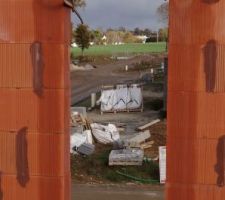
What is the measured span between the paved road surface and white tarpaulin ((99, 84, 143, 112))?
13566 millimetres

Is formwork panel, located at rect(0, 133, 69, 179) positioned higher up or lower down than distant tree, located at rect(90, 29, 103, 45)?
lower down

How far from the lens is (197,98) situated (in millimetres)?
5531

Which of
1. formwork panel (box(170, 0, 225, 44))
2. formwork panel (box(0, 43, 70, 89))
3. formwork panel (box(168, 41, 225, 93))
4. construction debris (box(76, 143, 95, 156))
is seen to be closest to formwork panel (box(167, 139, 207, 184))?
formwork panel (box(168, 41, 225, 93))

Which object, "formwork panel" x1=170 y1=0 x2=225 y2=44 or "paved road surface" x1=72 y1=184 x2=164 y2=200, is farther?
"paved road surface" x1=72 y1=184 x2=164 y2=200

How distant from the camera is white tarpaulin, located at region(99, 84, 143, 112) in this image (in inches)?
1040

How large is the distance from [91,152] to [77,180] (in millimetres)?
1888

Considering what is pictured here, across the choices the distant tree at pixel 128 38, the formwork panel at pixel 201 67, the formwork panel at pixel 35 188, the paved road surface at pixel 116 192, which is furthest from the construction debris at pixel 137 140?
the distant tree at pixel 128 38

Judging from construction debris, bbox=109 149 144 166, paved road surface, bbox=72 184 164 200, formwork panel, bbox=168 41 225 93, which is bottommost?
paved road surface, bbox=72 184 164 200

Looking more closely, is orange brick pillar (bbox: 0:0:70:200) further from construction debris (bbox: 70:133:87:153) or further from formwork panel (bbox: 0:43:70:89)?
construction debris (bbox: 70:133:87:153)

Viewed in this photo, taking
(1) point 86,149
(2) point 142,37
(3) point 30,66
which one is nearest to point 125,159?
(1) point 86,149

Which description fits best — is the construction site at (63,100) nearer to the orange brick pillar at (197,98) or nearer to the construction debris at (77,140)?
the orange brick pillar at (197,98)

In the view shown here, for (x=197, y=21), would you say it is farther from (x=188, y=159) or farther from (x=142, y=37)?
(x=142, y=37)

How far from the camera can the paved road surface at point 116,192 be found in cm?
1181

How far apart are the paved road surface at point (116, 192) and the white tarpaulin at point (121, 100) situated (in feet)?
44.5
